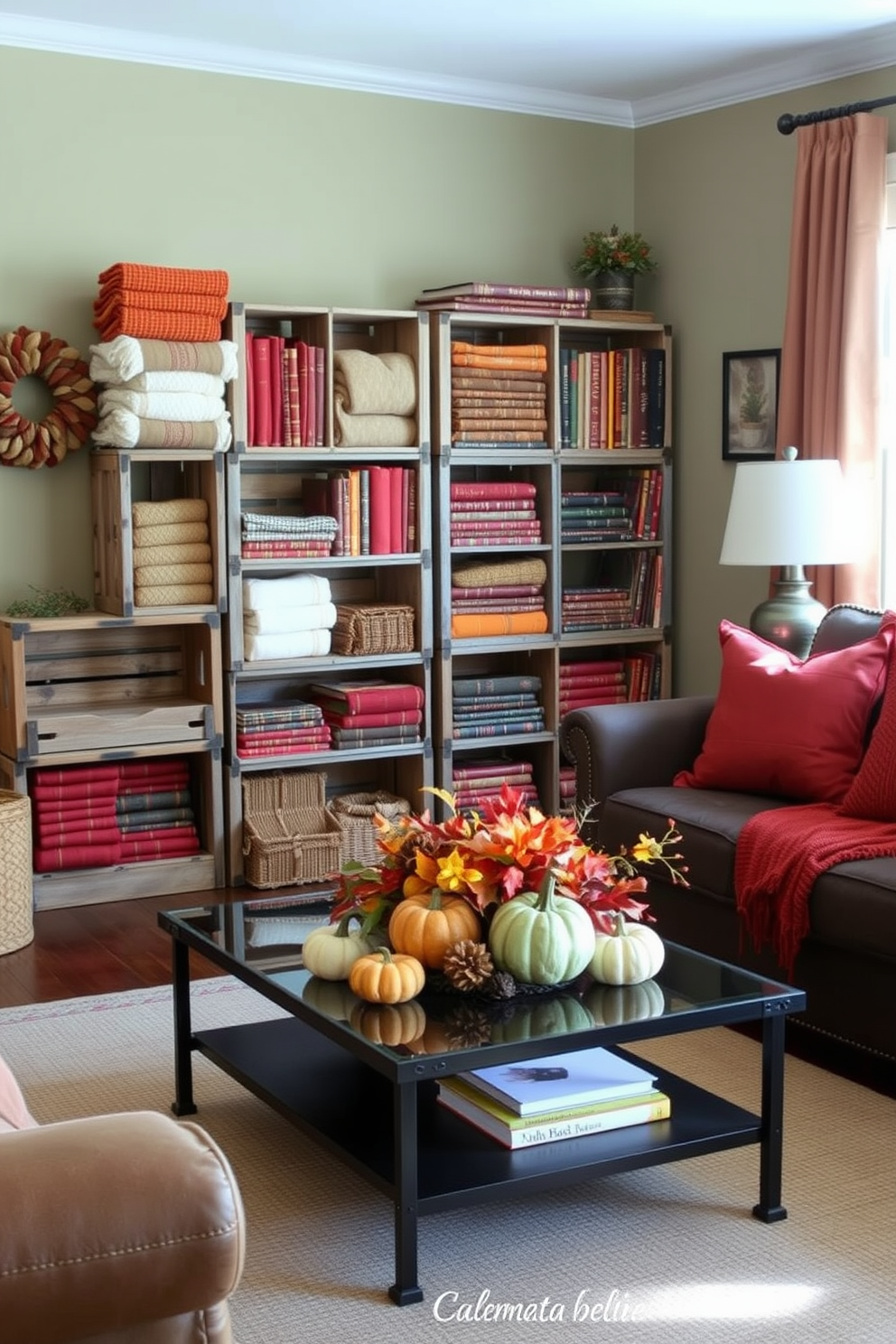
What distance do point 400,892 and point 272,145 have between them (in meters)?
3.20

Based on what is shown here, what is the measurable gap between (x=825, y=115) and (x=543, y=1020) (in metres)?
3.40

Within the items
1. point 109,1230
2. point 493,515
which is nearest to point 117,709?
point 493,515

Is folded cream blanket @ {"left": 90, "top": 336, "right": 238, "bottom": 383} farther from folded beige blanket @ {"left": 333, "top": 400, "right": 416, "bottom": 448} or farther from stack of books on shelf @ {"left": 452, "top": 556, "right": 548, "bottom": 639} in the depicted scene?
stack of books on shelf @ {"left": 452, "top": 556, "right": 548, "bottom": 639}

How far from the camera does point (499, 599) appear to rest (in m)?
5.46

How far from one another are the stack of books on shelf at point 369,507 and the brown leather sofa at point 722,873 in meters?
1.13

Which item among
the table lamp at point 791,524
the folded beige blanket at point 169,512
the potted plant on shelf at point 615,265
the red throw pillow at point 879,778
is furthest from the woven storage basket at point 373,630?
the red throw pillow at point 879,778

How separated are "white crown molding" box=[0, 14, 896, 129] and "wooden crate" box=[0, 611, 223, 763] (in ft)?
5.66

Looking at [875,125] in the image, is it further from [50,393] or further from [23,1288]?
[23,1288]

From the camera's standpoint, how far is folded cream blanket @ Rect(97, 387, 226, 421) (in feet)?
15.4

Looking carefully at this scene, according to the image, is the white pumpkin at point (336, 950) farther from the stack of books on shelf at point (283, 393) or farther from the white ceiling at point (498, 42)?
the white ceiling at point (498, 42)

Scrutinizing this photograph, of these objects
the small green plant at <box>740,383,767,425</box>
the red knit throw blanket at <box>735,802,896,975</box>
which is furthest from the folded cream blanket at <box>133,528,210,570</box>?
the red knit throw blanket at <box>735,802,896,975</box>

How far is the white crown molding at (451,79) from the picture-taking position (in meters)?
4.83

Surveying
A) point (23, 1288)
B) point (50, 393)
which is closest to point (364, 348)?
point (50, 393)

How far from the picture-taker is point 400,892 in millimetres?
2861
